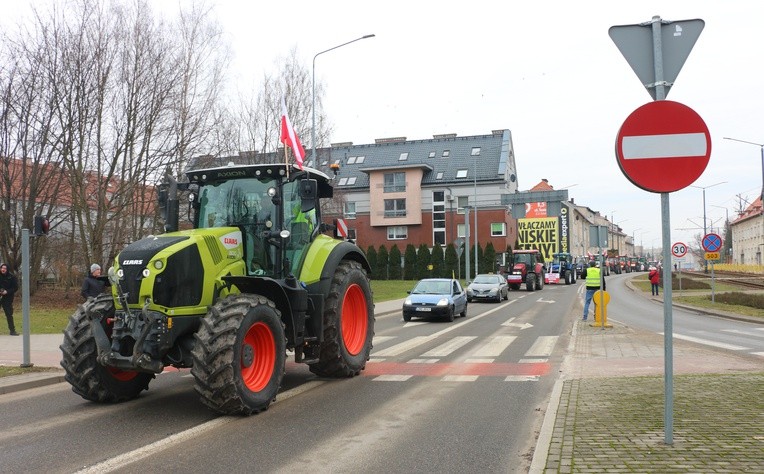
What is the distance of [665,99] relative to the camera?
16.1 feet

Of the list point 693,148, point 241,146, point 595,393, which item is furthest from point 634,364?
point 241,146

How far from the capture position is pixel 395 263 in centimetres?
6444

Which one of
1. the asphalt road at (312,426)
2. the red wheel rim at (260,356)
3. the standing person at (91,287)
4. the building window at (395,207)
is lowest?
the asphalt road at (312,426)

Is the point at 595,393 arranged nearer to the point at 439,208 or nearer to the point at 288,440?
the point at 288,440

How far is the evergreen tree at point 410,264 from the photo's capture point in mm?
63312

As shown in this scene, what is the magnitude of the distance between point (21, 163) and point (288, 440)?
2234cm

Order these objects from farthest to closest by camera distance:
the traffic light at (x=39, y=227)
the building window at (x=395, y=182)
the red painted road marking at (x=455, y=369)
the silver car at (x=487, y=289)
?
the building window at (x=395, y=182) → the silver car at (x=487, y=289) → the traffic light at (x=39, y=227) → the red painted road marking at (x=455, y=369)

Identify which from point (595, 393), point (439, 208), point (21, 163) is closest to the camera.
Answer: point (595, 393)

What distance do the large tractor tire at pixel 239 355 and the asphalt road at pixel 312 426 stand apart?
0.24 m

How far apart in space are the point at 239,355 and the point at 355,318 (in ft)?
12.3

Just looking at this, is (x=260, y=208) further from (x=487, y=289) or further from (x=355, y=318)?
(x=487, y=289)

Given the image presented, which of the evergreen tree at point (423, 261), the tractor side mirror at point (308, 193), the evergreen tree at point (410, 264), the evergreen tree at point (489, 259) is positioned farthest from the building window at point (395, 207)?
the tractor side mirror at point (308, 193)

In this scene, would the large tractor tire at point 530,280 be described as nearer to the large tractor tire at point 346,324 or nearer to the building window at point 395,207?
the building window at point 395,207

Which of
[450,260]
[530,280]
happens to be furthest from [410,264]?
[530,280]
